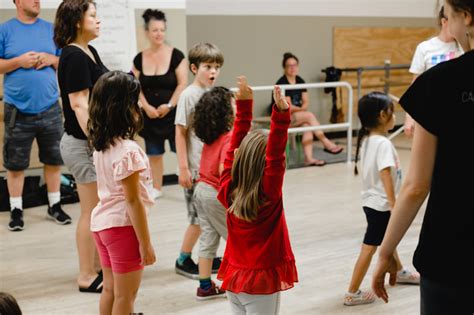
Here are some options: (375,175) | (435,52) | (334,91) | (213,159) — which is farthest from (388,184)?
(334,91)

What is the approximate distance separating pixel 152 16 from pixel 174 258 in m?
2.53

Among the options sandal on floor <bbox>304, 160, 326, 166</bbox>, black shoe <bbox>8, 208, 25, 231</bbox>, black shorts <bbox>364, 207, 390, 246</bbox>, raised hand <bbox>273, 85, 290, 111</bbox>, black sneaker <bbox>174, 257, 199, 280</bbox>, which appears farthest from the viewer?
sandal on floor <bbox>304, 160, 326, 166</bbox>

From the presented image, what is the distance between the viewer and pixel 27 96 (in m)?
4.73

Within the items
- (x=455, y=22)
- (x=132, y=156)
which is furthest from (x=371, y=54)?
(x=455, y=22)

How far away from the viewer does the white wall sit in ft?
25.7

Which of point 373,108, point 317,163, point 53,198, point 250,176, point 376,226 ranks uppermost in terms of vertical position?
point 373,108

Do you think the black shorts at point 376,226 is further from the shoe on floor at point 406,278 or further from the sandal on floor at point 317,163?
the sandal on floor at point 317,163

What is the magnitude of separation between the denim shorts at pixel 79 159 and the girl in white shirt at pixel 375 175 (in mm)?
1413

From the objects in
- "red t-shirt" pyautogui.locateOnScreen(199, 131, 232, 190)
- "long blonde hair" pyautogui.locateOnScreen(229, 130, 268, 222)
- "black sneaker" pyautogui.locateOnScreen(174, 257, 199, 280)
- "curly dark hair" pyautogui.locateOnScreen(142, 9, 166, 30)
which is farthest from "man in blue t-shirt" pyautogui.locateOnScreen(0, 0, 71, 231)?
"long blonde hair" pyautogui.locateOnScreen(229, 130, 268, 222)

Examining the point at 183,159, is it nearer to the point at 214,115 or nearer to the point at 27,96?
the point at 214,115

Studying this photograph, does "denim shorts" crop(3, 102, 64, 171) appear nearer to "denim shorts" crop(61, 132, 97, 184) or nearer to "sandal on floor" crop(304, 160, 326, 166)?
"denim shorts" crop(61, 132, 97, 184)

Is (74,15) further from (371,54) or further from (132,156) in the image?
(371,54)

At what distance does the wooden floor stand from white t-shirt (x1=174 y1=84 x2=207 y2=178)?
694 mm

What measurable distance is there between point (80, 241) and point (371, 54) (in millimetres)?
7042
